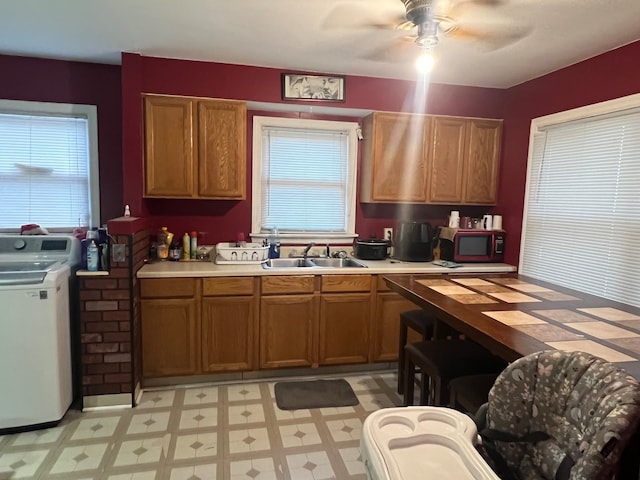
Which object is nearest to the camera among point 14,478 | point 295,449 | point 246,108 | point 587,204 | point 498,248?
point 14,478

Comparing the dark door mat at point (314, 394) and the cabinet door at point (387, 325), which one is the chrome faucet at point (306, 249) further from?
the dark door mat at point (314, 394)

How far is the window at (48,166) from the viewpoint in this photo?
3.14 metres

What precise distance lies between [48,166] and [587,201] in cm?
410

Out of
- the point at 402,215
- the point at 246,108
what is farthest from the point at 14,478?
the point at 402,215

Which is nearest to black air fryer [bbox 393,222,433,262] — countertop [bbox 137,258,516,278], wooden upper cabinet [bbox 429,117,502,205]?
countertop [bbox 137,258,516,278]

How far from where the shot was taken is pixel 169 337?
2.96 meters

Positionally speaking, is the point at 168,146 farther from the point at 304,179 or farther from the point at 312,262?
the point at 312,262

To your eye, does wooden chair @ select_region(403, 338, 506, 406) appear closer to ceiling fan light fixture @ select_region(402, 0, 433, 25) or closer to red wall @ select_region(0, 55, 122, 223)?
ceiling fan light fixture @ select_region(402, 0, 433, 25)

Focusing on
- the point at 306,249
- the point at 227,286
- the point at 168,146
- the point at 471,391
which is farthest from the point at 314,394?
the point at 168,146

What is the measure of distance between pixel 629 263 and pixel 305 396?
2339mm

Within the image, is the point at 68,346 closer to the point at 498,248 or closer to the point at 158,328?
the point at 158,328

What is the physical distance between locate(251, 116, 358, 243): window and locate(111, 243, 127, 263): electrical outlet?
47.1 inches

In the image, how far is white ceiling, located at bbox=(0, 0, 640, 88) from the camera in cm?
218

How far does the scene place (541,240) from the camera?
131 inches
